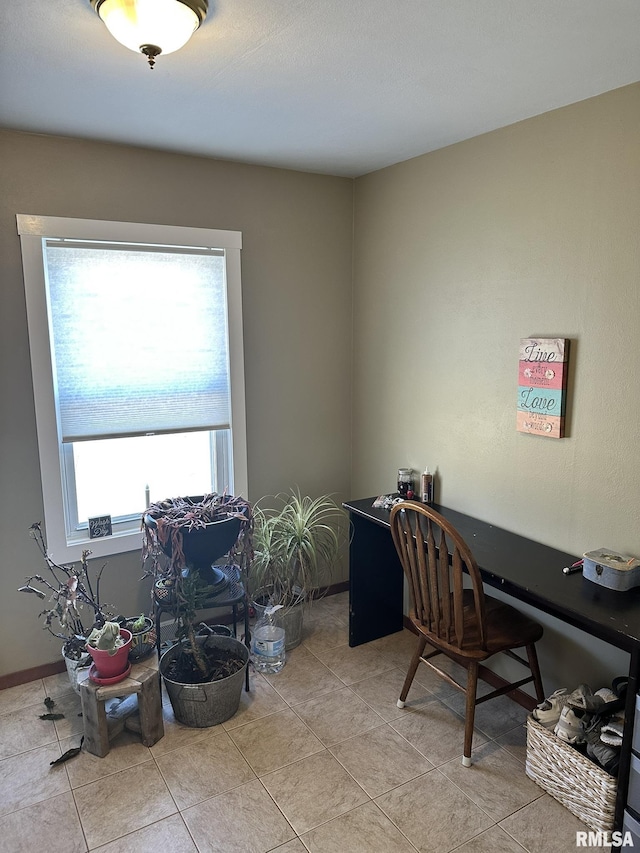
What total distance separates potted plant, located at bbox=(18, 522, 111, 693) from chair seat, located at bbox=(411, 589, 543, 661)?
1.42 meters

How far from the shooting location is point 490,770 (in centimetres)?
219

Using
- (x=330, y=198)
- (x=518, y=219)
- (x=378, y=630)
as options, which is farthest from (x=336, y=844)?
(x=330, y=198)

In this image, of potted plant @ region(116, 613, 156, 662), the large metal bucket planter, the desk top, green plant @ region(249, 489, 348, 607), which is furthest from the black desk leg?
potted plant @ region(116, 613, 156, 662)

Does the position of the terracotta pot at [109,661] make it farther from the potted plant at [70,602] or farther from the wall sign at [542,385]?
the wall sign at [542,385]

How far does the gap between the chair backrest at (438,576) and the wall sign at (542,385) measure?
1.98 feet

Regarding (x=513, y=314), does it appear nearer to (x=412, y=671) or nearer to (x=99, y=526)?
(x=412, y=671)

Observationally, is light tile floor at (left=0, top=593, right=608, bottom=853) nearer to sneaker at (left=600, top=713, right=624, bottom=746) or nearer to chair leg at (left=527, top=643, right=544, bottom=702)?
chair leg at (left=527, top=643, right=544, bottom=702)

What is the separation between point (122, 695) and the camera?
223cm

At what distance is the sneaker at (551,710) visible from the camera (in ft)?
6.82

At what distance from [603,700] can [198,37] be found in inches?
97.1

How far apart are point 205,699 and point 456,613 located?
1.09 meters

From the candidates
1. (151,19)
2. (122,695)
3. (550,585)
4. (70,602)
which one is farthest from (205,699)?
(151,19)

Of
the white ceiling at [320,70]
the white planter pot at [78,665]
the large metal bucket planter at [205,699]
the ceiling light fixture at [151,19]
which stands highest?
the white ceiling at [320,70]

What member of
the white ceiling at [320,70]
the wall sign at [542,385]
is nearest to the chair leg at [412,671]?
the wall sign at [542,385]
